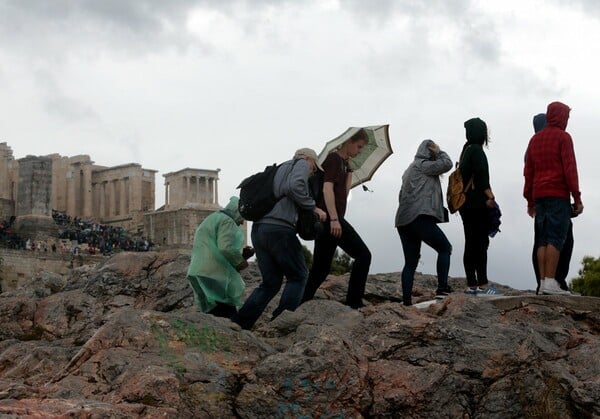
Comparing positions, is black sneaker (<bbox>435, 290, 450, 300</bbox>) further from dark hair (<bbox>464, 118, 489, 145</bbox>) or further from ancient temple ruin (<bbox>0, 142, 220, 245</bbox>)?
ancient temple ruin (<bbox>0, 142, 220, 245</bbox>)

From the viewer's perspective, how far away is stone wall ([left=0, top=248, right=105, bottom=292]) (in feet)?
170

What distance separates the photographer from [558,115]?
33.9 ft

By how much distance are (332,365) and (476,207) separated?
10.7ft

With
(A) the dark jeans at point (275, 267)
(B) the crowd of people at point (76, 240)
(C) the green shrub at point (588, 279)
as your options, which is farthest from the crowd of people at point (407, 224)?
(B) the crowd of people at point (76, 240)

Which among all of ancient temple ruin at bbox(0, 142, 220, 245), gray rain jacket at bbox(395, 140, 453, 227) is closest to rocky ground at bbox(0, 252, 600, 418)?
gray rain jacket at bbox(395, 140, 453, 227)

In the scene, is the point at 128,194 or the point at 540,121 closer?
the point at 540,121

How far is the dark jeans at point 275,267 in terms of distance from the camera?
9750mm

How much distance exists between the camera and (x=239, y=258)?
10.6 metres

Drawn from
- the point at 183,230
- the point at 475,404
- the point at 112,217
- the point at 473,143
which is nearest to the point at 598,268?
the point at 473,143

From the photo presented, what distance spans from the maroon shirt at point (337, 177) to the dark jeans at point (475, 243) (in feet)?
3.70

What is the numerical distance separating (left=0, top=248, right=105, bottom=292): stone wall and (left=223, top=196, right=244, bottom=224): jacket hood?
139 ft

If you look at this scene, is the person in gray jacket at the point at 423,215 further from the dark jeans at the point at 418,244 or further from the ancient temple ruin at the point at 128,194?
the ancient temple ruin at the point at 128,194

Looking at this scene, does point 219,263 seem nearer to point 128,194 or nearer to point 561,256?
point 561,256

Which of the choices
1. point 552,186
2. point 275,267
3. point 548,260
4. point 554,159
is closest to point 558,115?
point 554,159
